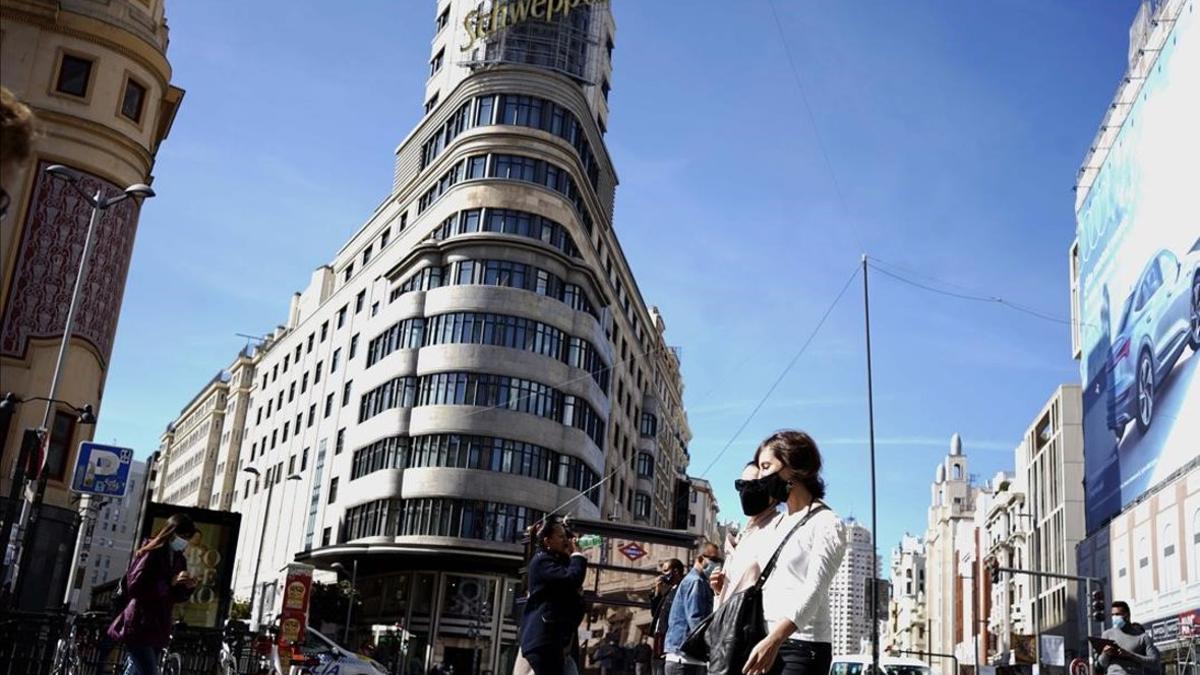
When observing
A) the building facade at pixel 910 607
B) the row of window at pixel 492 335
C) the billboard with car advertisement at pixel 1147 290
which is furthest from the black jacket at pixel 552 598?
the building facade at pixel 910 607

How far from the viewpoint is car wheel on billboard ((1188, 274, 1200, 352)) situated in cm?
3058

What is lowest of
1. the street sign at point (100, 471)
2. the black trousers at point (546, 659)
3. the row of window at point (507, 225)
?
the black trousers at point (546, 659)

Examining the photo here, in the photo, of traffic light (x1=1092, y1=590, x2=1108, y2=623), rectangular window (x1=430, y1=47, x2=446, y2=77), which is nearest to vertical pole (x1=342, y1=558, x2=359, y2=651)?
rectangular window (x1=430, y1=47, x2=446, y2=77)

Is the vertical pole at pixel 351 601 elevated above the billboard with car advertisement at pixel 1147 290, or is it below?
below

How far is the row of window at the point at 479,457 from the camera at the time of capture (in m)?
46.0

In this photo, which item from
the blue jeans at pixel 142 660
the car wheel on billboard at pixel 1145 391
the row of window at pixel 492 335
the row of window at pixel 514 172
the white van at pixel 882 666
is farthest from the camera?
the row of window at pixel 514 172

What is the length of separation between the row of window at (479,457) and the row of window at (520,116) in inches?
553

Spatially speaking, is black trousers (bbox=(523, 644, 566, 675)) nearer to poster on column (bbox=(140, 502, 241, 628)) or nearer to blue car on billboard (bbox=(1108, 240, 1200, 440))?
poster on column (bbox=(140, 502, 241, 628))

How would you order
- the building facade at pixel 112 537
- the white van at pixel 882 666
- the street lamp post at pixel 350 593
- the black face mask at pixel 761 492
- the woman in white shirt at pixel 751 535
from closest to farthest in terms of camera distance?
1. the woman in white shirt at pixel 751 535
2. the black face mask at pixel 761 492
3. the white van at pixel 882 666
4. the street lamp post at pixel 350 593
5. the building facade at pixel 112 537

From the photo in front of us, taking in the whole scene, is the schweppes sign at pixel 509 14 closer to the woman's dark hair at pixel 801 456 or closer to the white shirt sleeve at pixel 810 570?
the woman's dark hair at pixel 801 456

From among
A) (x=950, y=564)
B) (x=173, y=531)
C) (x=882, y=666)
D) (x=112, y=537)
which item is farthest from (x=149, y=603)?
(x=112, y=537)

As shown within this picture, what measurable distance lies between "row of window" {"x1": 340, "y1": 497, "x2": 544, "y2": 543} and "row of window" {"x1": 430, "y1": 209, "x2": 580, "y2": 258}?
11743mm

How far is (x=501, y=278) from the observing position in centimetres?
4859

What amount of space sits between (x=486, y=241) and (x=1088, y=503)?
26300 mm
